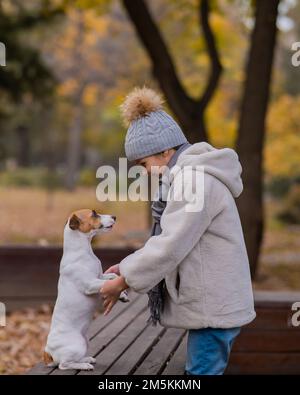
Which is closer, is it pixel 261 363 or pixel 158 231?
pixel 158 231

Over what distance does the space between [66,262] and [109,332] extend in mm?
1495

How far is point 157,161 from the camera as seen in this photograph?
12.9 feet

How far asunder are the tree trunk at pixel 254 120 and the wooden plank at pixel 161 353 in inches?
197

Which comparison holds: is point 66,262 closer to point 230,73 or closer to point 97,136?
point 230,73

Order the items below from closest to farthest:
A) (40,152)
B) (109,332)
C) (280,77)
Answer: (109,332) → (280,77) → (40,152)

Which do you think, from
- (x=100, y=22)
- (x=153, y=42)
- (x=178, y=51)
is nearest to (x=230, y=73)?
(x=178, y=51)

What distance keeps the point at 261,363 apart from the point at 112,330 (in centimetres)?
127

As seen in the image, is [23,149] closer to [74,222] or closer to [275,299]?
[275,299]

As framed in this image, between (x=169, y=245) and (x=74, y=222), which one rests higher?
(x=74, y=222)

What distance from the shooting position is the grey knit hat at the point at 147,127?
3.86 metres

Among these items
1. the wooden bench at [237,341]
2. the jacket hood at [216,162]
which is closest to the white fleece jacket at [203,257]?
the jacket hood at [216,162]

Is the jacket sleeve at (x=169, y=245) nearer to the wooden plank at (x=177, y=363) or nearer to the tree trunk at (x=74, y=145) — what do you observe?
the wooden plank at (x=177, y=363)

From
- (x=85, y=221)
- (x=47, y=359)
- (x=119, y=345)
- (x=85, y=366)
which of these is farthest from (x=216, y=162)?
(x=119, y=345)

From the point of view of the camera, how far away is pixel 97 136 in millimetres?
38812
